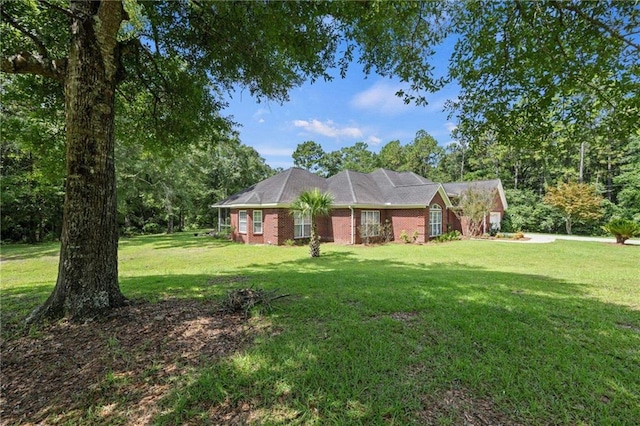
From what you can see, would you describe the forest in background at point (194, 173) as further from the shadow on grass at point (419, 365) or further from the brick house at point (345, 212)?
the brick house at point (345, 212)

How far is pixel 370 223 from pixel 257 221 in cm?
763

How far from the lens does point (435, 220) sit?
2130 centimetres

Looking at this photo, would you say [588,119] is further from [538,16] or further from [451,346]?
[451,346]

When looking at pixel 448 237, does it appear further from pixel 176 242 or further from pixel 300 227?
pixel 176 242

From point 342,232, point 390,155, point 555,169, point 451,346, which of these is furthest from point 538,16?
point 390,155

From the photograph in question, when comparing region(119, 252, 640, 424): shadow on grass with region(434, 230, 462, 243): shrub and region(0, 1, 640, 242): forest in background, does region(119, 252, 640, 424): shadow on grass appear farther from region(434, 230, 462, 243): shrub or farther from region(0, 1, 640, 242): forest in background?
region(434, 230, 462, 243): shrub

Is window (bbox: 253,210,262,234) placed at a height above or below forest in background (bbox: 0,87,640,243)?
below

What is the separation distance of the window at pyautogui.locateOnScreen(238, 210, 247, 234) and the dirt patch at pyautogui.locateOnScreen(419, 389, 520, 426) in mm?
18642

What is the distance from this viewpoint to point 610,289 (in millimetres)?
6598

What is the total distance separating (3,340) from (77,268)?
1.05m

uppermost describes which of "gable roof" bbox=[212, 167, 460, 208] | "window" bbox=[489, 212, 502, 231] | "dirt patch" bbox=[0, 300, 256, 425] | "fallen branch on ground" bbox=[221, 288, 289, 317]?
"gable roof" bbox=[212, 167, 460, 208]

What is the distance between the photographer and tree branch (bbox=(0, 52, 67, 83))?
427 centimetres

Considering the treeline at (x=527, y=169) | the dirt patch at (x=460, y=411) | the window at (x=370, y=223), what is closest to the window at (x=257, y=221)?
the window at (x=370, y=223)

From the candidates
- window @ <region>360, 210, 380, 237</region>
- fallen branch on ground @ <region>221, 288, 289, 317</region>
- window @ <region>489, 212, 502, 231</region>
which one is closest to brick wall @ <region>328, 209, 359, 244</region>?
window @ <region>360, 210, 380, 237</region>
